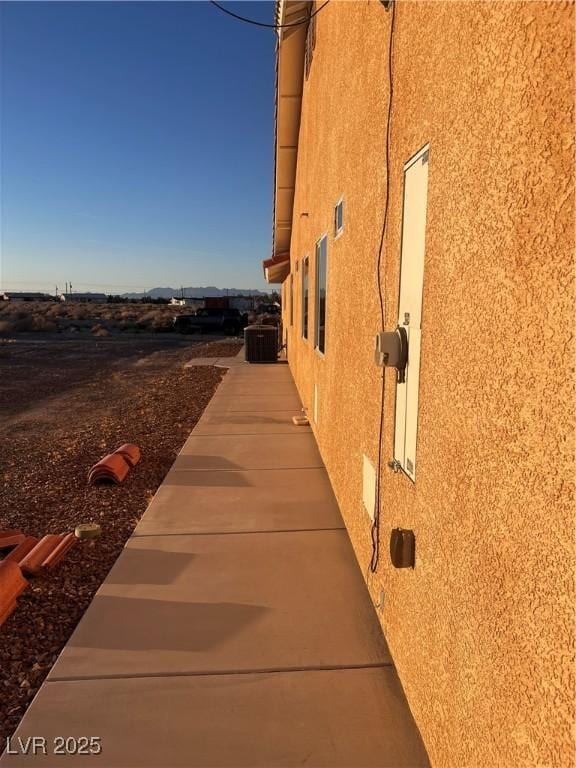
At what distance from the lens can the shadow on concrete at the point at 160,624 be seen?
3.01m

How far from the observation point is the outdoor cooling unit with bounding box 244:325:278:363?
16031 mm

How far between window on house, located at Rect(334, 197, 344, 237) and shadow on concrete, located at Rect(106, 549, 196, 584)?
3.04 metres

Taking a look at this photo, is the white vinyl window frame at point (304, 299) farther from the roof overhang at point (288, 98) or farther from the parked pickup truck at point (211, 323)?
the parked pickup truck at point (211, 323)

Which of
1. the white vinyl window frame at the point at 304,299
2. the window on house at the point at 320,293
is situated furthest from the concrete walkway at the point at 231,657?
the white vinyl window frame at the point at 304,299

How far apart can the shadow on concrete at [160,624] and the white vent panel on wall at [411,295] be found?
1.43 meters

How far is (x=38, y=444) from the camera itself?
26.9 feet

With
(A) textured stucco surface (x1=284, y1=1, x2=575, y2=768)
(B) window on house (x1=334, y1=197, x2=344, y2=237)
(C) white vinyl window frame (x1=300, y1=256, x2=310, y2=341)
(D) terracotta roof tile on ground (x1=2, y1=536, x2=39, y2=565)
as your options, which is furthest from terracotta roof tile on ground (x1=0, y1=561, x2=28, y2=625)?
(C) white vinyl window frame (x1=300, y1=256, x2=310, y2=341)

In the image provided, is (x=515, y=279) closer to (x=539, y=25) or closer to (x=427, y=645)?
(x=539, y=25)

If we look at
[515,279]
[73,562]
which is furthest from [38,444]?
[515,279]

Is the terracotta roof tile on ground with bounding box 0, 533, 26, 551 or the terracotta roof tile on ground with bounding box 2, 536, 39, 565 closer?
the terracotta roof tile on ground with bounding box 2, 536, 39, 565

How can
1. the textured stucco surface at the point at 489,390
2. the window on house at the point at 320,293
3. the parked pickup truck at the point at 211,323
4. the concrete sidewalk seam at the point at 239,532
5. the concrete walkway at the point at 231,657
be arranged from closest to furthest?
1. the textured stucco surface at the point at 489,390
2. the concrete walkway at the point at 231,657
3. the concrete sidewalk seam at the point at 239,532
4. the window on house at the point at 320,293
5. the parked pickup truck at the point at 211,323

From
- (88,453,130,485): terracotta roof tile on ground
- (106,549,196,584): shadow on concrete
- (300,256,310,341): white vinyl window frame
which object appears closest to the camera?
(106,549,196,584): shadow on concrete

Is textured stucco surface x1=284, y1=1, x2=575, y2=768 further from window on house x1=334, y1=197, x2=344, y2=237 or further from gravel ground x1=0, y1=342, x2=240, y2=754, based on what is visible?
gravel ground x1=0, y1=342, x2=240, y2=754

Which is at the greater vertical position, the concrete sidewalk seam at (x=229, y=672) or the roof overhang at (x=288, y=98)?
the roof overhang at (x=288, y=98)
